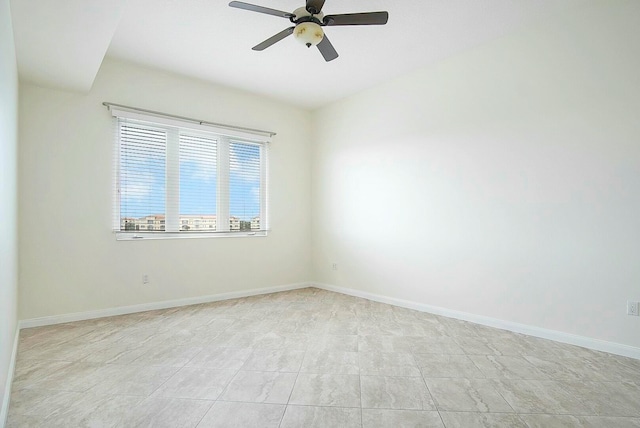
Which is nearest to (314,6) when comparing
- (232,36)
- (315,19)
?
(315,19)

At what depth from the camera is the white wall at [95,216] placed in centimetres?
355

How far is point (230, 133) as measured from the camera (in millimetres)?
4910

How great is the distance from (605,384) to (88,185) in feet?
16.1

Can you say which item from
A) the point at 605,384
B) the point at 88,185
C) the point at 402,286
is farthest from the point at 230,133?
the point at 605,384

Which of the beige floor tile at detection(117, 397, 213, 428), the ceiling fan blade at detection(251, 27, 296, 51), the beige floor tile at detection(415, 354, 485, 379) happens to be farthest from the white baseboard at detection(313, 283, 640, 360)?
the ceiling fan blade at detection(251, 27, 296, 51)

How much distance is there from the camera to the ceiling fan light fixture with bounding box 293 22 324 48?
8.71 feet

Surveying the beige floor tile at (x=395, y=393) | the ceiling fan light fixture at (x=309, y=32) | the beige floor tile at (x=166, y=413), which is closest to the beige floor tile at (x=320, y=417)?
the beige floor tile at (x=395, y=393)

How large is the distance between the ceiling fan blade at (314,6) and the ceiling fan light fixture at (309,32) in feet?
0.34

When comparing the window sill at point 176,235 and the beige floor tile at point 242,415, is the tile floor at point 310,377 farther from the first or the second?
the window sill at point 176,235

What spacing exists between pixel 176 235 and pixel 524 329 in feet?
13.2

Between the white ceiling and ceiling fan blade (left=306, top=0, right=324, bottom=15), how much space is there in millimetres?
549

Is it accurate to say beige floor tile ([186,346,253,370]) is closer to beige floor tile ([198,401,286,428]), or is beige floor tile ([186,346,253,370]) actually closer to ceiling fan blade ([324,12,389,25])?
beige floor tile ([198,401,286,428])

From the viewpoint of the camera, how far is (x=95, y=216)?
12.7 feet

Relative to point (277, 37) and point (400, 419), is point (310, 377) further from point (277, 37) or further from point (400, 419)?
point (277, 37)
